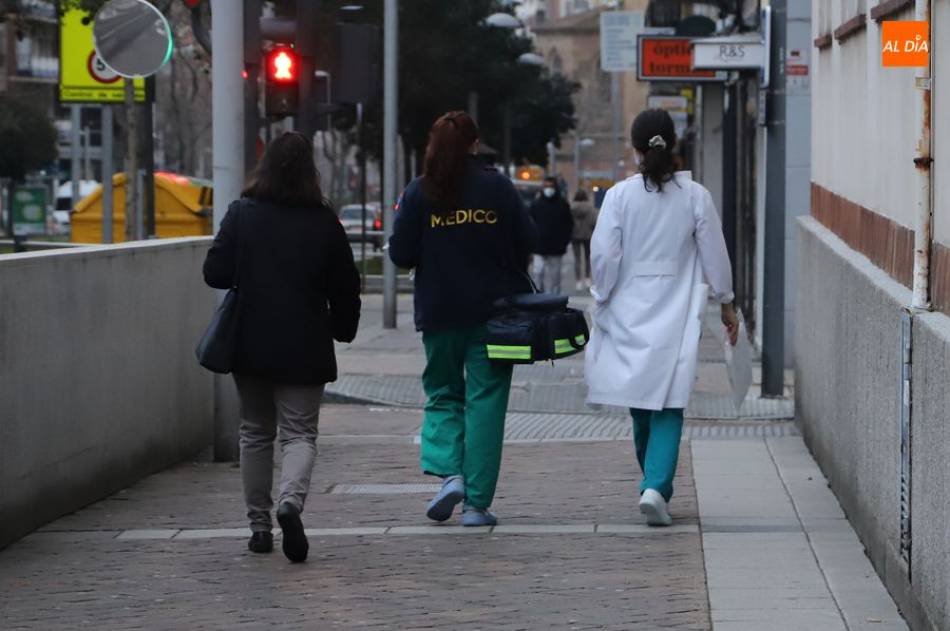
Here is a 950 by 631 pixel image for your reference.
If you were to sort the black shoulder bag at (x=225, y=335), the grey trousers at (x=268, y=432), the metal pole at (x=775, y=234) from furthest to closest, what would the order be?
the metal pole at (x=775, y=234)
the grey trousers at (x=268, y=432)
the black shoulder bag at (x=225, y=335)

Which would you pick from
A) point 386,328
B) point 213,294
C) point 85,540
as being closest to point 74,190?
point 386,328

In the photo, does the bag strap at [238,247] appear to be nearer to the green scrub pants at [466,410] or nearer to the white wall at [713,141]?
the green scrub pants at [466,410]

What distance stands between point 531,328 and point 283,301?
Result: 3.59 feet

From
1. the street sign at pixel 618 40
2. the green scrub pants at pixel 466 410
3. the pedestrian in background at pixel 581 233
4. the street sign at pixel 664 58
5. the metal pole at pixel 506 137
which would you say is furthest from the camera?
the metal pole at pixel 506 137

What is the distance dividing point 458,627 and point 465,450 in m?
2.17

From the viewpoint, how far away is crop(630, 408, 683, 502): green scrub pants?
873 cm

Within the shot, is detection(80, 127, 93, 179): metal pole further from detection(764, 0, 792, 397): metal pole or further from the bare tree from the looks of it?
detection(764, 0, 792, 397): metal pole

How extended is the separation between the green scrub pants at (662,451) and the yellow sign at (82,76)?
1233 centimetres

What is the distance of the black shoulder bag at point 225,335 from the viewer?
8.12m

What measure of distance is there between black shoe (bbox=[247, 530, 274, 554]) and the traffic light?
4.46 m

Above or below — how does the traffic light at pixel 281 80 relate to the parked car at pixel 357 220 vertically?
above

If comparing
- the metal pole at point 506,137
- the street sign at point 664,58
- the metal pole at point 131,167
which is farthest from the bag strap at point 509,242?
the metal pole at point 506,137

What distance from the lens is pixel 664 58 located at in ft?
84.7

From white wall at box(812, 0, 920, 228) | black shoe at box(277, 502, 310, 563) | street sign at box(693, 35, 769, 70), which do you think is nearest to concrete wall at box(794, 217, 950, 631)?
white wall at box(812, 0, 920, 228)
